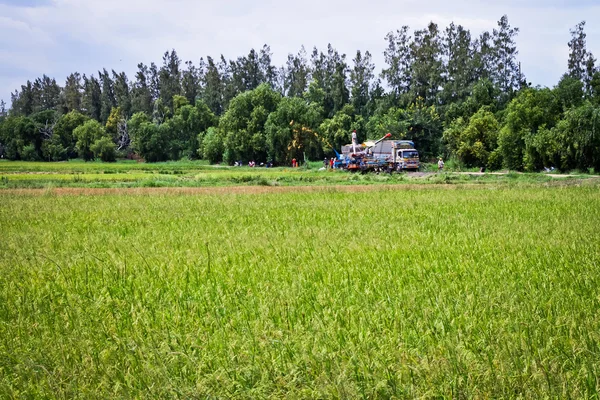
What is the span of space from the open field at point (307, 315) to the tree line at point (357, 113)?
3828cm

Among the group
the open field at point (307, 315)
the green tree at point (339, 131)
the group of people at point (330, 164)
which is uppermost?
the green tree at point (339, 131)

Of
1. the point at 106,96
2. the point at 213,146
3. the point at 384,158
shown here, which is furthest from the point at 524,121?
the point at 106,96

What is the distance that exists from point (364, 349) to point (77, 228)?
9.91 m

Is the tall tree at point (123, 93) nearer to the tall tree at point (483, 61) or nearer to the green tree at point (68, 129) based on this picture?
the green tree at point (68, 129)

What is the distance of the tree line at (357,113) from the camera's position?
47.2 metres

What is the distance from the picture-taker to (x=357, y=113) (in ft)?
268

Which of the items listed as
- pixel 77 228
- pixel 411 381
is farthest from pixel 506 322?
pixel 77 228

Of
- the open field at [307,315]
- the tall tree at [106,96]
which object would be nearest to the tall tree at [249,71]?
the tall tree at [106,96]

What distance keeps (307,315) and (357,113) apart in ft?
261

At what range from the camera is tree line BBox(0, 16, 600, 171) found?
47.2 metres

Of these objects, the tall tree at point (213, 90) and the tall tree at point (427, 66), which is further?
the tall tree at point (213, 90)

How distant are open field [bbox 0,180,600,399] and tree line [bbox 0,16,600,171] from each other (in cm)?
3828

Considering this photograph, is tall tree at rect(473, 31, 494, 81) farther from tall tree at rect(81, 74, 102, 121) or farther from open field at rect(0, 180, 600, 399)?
tall tree at rect(81, 74, 102, 121)

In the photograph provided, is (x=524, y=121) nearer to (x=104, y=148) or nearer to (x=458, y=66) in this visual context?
(x=458, y=66)
